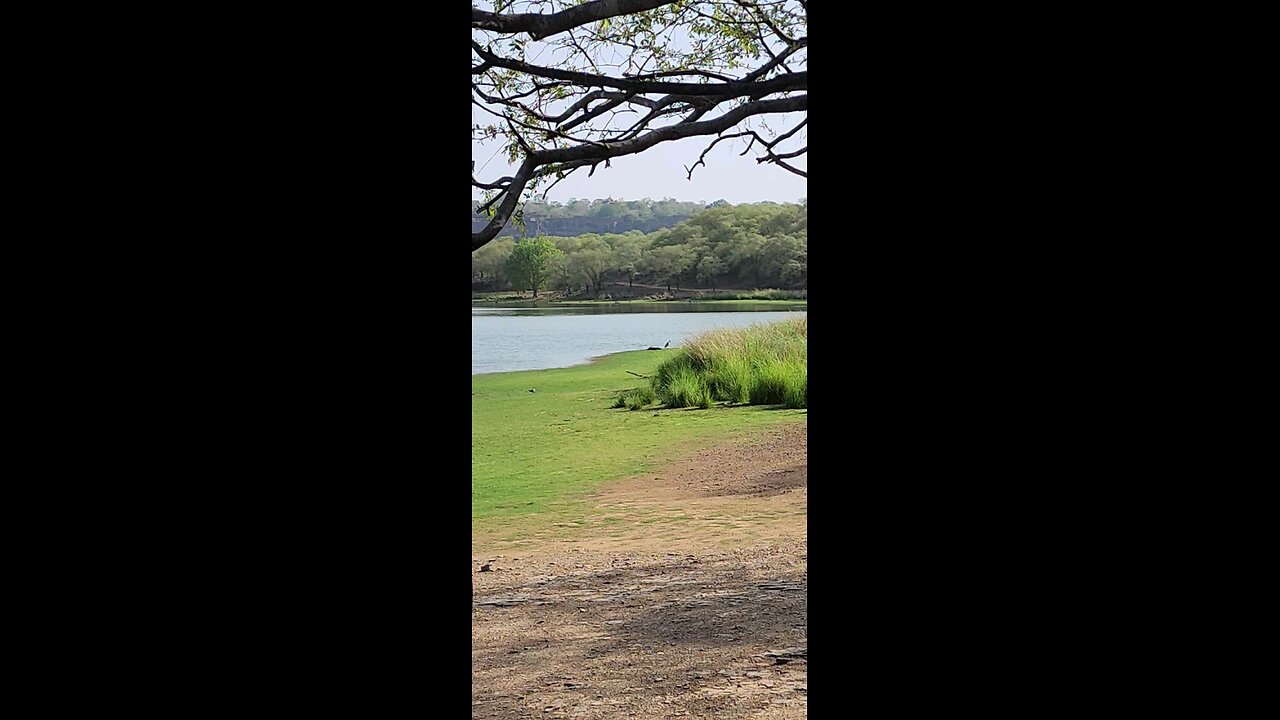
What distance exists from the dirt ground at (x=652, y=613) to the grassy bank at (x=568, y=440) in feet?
3.57

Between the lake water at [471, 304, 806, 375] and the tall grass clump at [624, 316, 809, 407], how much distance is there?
4.63 meters

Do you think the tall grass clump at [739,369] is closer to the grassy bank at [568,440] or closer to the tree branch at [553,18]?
the grassy bank at [568,440]

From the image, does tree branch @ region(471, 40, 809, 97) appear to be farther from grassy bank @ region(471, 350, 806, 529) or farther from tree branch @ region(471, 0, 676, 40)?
grassy bank @ region(471, 350, 806, 529)

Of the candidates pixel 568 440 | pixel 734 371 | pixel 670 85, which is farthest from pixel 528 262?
pixel 670 85

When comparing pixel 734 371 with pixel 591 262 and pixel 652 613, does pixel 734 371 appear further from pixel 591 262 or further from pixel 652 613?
pixel 591 262

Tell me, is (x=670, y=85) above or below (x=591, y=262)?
below

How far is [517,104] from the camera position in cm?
604

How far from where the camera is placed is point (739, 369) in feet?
44.0

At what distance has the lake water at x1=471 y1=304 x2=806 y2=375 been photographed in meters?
22.1

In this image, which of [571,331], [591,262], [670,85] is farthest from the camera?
[571,331]

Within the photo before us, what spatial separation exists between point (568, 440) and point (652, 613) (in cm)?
759
